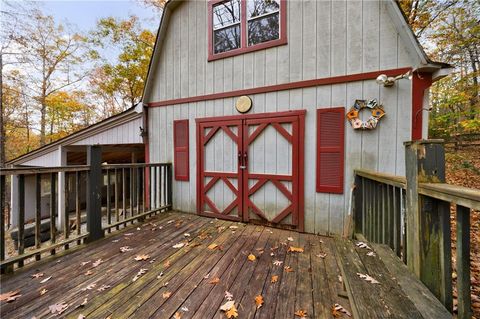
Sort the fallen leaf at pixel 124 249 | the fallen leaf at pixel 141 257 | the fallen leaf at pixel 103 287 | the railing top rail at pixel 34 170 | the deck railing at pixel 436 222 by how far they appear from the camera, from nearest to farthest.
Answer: the deck railing at pixel 436 222, the fallen leaf at pixel 103 287, the railing top rail at pixel 34 170, the fallen leaf at pixel 141 257, the fallen leaf at pixel 124 249

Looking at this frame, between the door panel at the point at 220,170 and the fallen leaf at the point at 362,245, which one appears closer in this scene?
the fallen leaf at the point at 362,245

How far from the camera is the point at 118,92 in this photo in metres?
12.0

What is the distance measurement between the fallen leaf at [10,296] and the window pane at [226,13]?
15.4 ft

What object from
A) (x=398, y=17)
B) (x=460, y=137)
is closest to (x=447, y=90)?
(x=460, y=137)

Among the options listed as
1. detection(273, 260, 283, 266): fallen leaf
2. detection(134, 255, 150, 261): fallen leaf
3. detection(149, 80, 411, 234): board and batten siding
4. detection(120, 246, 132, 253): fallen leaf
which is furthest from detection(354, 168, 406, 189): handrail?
detection(120, 246, 132, 253): fallen leaf

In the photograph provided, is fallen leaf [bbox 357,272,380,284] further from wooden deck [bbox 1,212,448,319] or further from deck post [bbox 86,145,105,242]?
deck post [bbox 86,145,105,242]

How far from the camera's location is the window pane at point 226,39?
391cm

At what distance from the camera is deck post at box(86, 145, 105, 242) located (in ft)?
9.33

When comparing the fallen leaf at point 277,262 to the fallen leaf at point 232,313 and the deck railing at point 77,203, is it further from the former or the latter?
the deck railing at point 77,203

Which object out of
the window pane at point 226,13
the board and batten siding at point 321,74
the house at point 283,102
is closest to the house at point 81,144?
the house at point 283,102

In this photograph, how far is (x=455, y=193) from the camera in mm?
1012

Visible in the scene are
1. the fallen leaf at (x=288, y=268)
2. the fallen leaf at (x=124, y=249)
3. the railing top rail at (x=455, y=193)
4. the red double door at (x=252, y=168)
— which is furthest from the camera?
the red double door at (x=252, y=168)

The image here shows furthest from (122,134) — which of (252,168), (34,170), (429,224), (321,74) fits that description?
(429,224)

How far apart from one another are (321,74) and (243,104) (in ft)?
4.53
